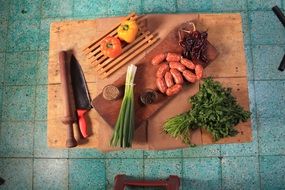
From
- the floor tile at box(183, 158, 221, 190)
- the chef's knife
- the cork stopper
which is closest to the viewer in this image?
the cork stopper

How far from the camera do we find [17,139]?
3246mm

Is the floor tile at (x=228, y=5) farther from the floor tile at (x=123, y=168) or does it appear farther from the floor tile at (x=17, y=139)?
the floor tile at (x=17, y=139)

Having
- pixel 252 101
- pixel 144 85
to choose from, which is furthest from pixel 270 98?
pixel 144 85

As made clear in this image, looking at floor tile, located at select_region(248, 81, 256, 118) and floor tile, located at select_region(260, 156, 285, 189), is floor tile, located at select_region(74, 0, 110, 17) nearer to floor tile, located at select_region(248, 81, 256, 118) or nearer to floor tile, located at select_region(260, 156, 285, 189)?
floor tile, located at select_region(248, 81, 256, 118)

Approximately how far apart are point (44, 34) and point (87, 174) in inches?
58.5

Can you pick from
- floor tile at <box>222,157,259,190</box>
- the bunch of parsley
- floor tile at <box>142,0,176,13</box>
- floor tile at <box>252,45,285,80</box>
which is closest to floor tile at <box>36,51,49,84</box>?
floor tile at <box>142,0,176,13</box>

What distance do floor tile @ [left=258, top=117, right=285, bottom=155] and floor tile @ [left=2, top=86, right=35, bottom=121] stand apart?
2.20 m

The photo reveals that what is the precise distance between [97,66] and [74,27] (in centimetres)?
36

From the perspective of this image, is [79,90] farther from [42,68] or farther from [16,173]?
[16,173]

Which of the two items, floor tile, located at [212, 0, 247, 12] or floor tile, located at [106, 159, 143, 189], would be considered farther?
floor tile, located at [212, 0, 247, 12]

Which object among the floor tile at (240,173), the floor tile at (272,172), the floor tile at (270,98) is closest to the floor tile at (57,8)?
the floor tile at (270,98)

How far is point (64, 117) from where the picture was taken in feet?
8.05

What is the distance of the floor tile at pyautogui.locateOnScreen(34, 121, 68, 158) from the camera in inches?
125

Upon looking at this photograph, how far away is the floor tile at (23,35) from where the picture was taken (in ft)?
11.2
